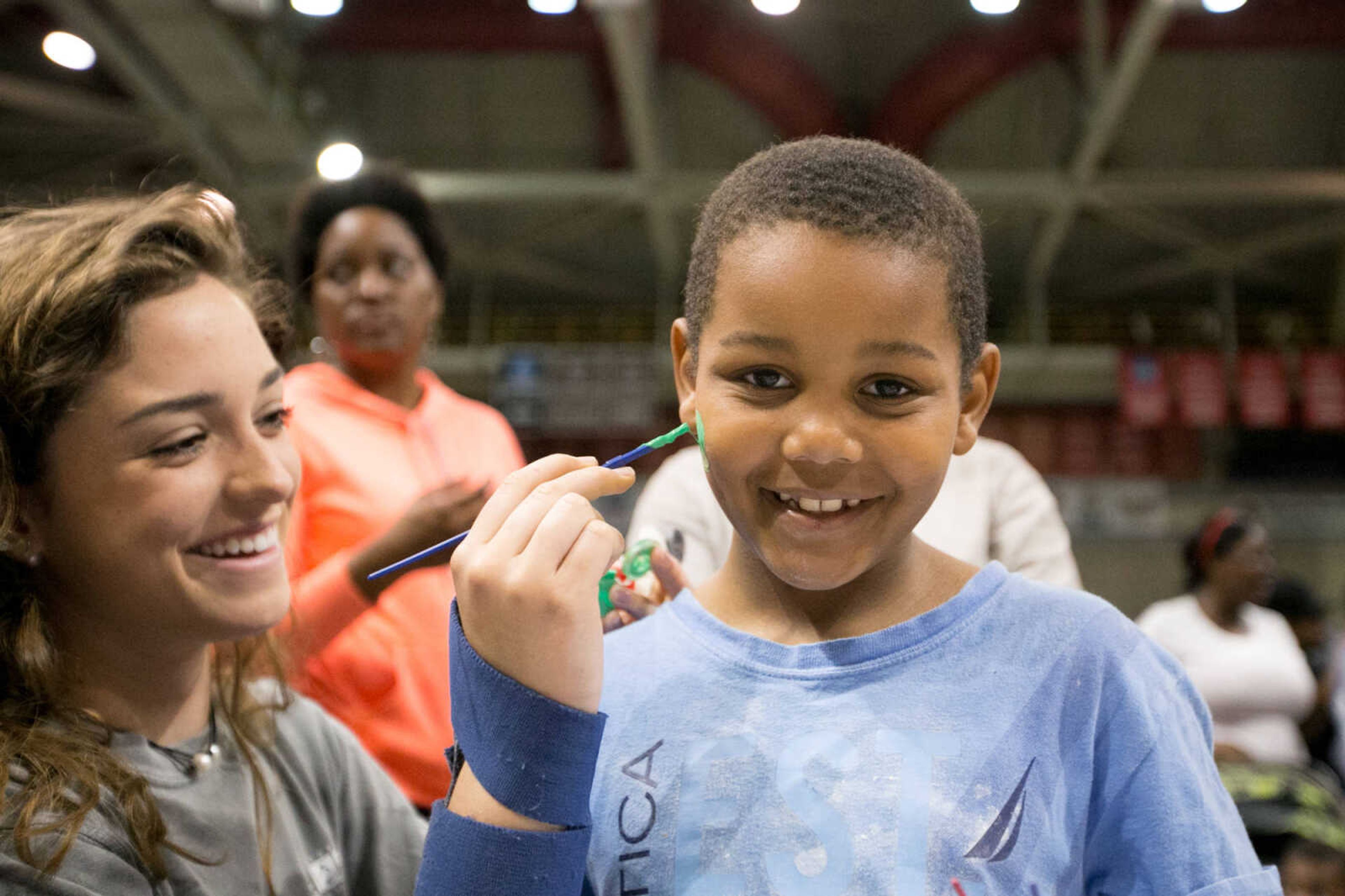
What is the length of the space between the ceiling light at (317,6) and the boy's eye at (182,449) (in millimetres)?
4473

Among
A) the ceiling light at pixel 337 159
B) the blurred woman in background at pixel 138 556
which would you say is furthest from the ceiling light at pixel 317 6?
the blurred woman in background at pixel 138 556

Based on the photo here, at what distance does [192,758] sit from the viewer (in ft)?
3.71

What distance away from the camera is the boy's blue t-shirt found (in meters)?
0.82

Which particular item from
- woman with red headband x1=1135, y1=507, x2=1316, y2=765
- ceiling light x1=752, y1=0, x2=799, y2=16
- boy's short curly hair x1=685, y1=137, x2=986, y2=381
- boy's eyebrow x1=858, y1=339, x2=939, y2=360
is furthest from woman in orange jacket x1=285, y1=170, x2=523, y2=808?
ceiling light x1=752, y1=0, x2=799, y2=16

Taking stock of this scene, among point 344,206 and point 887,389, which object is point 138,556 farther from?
point 344,206

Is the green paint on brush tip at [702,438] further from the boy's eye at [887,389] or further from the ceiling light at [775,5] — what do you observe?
the ceiling light at [775,5]

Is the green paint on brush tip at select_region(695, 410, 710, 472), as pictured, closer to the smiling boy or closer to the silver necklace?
the smiling boy

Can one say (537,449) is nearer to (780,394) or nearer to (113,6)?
(113,6)

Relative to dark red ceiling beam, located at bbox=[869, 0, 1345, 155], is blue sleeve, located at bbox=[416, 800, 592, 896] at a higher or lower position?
lower

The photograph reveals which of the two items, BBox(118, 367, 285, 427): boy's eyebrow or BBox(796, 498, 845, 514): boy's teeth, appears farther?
BBox(118, 367, 285, 427): boy's eyebrow

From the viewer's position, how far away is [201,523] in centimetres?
108

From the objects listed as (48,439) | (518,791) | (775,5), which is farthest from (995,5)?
(518,791)

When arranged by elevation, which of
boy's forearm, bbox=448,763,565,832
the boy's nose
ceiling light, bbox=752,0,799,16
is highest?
ceiling light, bbox=752,0,799,16

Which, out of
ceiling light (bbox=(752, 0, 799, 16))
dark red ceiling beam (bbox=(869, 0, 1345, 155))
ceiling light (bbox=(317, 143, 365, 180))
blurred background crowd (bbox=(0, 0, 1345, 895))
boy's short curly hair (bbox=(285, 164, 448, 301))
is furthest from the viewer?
dark red ceiling beam (bbox=(869, 0, 1345, 155))
